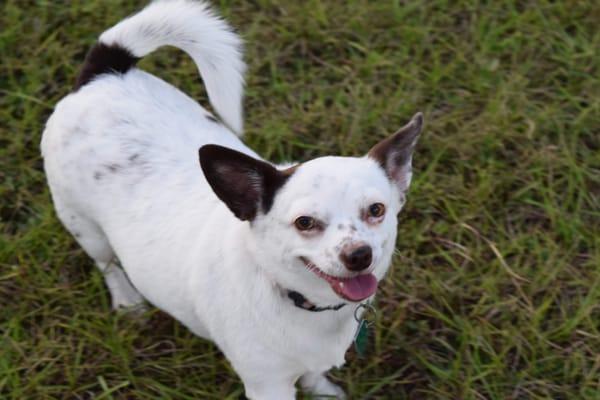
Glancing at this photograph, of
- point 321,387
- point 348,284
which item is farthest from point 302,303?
point 321,387

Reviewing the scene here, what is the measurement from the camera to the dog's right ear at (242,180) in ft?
7.51

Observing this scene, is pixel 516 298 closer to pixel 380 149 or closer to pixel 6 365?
pixel 380 149

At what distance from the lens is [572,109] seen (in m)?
3.98

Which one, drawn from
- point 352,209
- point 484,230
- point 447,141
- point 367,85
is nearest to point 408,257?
point 484,230

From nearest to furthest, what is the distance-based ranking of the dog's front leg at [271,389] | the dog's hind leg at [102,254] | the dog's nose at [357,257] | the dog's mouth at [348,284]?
the dog's nose at [357,257] → the dog's mouth at [348,284] → the dog's front leg at [271,389] → the dog's hind leg at [102,254]

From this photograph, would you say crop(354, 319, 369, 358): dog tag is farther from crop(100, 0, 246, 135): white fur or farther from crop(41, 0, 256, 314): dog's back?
crop(100, 0, 246, 135): white fur

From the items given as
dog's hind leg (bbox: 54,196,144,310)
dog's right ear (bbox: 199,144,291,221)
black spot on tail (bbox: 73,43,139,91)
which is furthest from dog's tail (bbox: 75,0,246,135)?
dog's right ear (bbox: 199,144,291,221)

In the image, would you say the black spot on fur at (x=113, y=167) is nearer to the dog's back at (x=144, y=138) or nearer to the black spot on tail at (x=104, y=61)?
the dog's back at (x=144, y=138)

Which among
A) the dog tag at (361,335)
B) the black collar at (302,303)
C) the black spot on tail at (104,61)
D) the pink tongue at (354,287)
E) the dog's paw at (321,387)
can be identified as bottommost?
the dog's paw at (321,387)

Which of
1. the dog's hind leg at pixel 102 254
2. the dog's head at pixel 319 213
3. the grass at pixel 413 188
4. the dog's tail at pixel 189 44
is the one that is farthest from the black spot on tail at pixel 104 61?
the dog's head at pixel 319 213

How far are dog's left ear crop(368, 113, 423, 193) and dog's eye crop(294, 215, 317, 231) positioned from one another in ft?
0.98

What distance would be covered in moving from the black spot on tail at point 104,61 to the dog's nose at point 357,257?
1.22 meters

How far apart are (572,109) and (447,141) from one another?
2.15 feet

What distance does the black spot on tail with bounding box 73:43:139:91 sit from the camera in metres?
2.97
